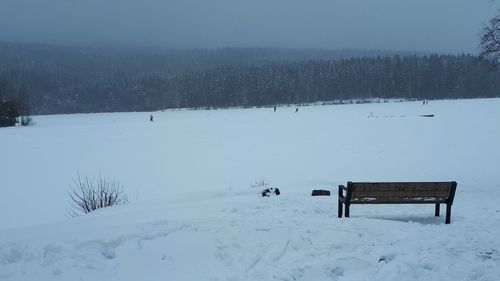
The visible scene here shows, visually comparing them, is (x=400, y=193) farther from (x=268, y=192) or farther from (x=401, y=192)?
(x=268, y=192)

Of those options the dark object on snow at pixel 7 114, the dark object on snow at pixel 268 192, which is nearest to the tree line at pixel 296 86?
the dark object on snow at pixel 7 114

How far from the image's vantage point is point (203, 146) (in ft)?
108

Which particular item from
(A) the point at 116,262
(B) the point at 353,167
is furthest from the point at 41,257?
(B) the point at 353,167

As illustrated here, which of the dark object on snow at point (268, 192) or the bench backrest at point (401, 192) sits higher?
the bench backrest at point (401, 192)

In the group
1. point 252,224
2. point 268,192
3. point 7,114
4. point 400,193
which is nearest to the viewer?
point 252,224

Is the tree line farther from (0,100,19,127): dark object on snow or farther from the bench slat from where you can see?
the bench slat

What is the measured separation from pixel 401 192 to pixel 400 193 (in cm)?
3

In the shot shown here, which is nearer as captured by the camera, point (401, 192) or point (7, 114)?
point (401, 192)

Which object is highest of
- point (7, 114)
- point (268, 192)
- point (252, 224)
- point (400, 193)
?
point (400, 193)

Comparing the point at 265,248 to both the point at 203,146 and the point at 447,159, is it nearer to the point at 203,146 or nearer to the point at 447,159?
the point at 447,159

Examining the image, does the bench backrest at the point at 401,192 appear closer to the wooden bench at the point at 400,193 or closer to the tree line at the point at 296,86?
the wooden bench at the point at 400,193

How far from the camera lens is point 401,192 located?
10.4m

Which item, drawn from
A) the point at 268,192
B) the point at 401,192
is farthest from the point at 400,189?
the point at 268,192

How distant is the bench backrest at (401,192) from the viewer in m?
10.3
